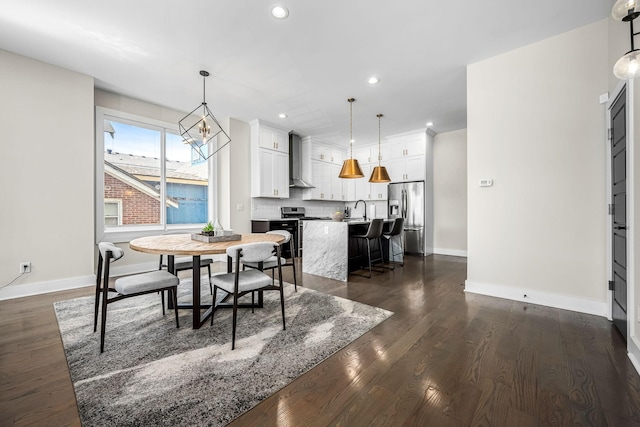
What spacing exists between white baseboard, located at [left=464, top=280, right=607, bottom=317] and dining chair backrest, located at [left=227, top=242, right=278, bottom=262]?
2.60 meters

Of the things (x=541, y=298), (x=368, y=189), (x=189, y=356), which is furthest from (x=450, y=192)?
(x=189, y=356)

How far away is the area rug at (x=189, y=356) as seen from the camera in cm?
137

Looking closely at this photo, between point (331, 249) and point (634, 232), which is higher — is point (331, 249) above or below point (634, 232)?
below

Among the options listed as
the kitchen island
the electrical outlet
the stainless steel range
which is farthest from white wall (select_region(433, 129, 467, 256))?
A: the electrical outlet

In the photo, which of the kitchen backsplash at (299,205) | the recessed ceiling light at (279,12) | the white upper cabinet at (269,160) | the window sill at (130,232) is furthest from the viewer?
the kitchen backsplash at (299,205)

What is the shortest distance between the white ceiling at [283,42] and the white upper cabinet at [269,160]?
1112mm

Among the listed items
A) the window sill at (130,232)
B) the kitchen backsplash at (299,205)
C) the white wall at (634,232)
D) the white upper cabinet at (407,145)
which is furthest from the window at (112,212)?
the white wall at (634,232)

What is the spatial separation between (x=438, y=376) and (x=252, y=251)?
1.47 meters

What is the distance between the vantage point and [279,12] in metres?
2.40

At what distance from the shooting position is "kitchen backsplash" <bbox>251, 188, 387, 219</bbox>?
573 cm

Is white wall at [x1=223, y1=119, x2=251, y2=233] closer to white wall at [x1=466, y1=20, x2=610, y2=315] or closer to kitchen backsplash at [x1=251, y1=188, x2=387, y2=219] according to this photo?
kitchen backsplash at [x1=251, y1=188, x2=387, y2=219]

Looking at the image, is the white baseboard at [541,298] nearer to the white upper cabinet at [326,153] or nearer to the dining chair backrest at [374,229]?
the dining chair backrest at [374,229]

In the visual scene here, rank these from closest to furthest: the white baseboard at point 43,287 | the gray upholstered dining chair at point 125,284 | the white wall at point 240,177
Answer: the gray upholstered dining chair at point 125,284
the white baseboard at point 43,287
the white wall at point 240,177

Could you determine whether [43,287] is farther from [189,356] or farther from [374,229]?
[374,229]
